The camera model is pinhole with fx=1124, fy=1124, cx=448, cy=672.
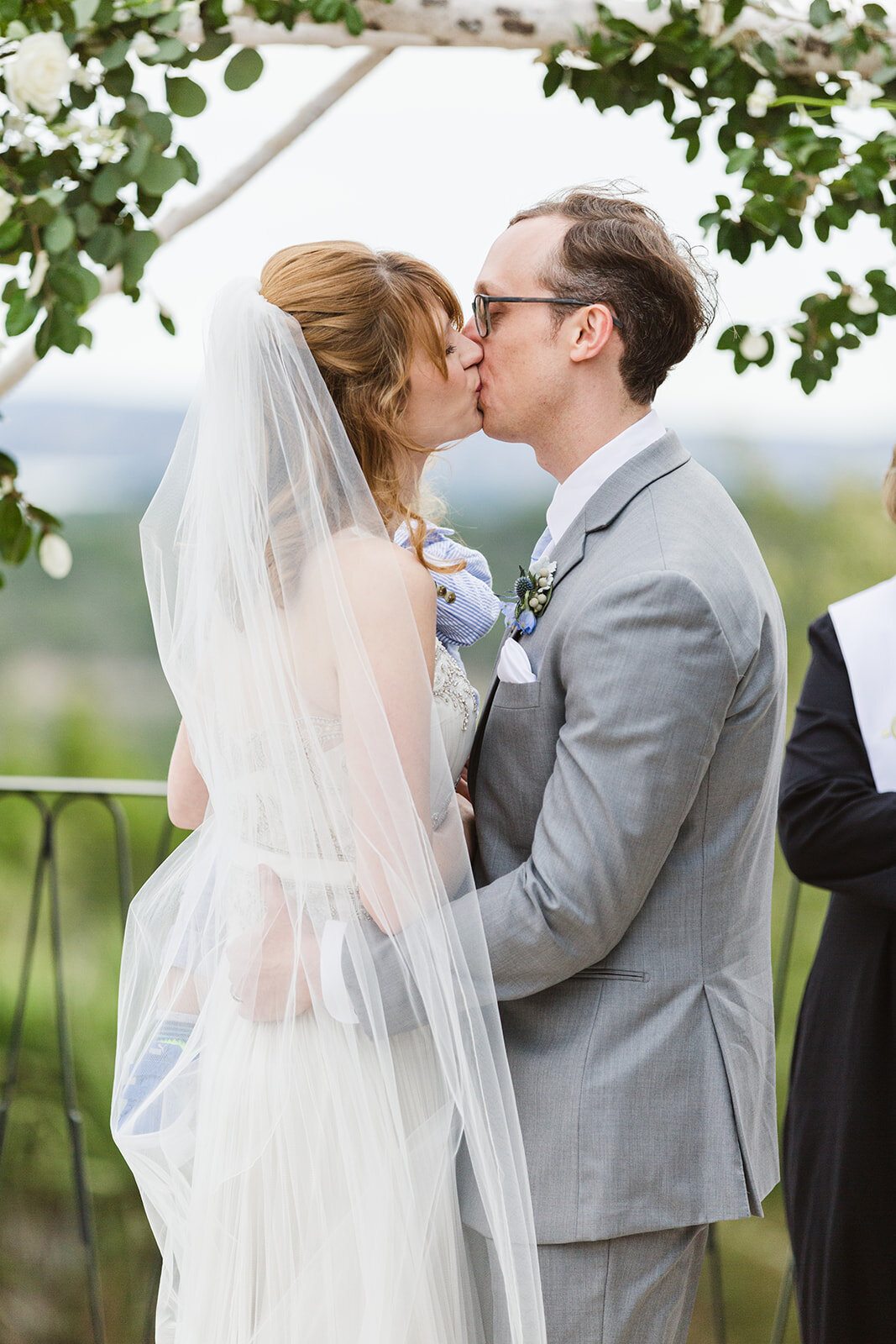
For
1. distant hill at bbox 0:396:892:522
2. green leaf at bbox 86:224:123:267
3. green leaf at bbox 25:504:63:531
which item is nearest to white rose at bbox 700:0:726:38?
green leaf at bbox 86:224:123:267

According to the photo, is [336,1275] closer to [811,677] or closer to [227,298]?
[227,298]

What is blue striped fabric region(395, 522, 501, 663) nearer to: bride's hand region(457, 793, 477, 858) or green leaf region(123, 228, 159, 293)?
bride's hand region(457, 793, 477, 858)

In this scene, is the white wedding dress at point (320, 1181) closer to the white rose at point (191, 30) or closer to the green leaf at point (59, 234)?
the green leaf at point (59, 234)

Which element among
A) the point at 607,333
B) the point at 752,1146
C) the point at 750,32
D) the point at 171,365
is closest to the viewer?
the point at 752,1146

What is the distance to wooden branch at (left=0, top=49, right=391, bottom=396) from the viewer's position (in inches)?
82.4

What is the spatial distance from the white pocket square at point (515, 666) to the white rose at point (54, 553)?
91cm

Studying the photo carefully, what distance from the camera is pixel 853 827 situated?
6.35 feet

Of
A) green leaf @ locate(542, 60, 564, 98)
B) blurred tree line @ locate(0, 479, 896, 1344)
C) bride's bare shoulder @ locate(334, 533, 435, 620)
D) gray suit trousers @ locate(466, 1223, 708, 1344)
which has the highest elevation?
green leaf @ locate(542, 60, 564, 98)

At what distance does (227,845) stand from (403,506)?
0.50 meters

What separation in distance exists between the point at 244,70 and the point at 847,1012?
6.38 feet

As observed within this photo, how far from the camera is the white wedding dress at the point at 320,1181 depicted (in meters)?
1.33

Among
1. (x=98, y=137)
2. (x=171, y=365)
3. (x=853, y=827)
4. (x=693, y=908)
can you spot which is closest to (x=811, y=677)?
(x=853, y=827)

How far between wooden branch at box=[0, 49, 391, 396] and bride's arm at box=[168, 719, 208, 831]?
880 mm

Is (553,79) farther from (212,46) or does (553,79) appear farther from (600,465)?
(600,465)
